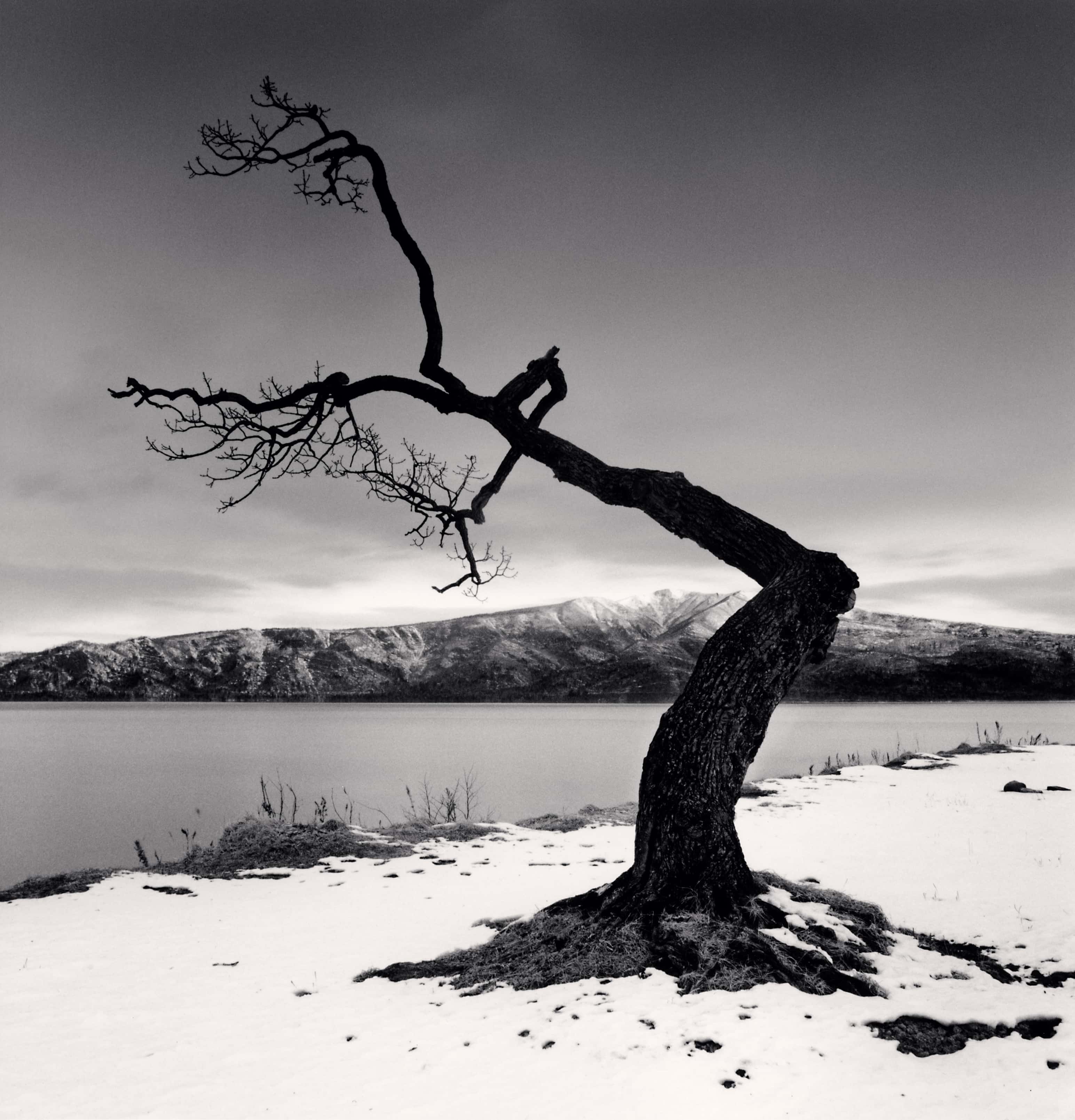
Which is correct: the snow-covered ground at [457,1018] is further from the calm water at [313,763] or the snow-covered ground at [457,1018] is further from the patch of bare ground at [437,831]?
the calm water at [313,763]

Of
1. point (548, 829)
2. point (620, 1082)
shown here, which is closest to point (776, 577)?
point (620, 1082)

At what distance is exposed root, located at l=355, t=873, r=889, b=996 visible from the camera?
5352mm

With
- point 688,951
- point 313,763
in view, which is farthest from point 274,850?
point 313,763

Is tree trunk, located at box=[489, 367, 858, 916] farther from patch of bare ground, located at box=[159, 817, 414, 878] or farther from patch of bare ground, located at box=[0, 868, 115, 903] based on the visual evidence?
patch of bare ground, located at box=[0, 868, 115, 903]

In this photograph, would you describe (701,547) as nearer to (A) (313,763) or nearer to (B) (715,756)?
(B) (715,756)

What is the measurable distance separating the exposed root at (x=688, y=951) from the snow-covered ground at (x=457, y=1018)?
0.18 metres

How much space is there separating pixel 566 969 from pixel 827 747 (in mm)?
49463

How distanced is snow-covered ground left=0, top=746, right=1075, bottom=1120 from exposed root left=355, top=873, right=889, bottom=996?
0.18 m

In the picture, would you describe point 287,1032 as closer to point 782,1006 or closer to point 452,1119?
point 452,1119

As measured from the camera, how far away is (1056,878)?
340 inches

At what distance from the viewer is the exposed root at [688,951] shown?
535 centimetres

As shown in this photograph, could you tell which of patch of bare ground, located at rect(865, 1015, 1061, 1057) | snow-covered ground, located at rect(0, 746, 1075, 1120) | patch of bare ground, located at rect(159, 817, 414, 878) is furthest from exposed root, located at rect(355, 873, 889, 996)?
patch of bare ground, located at rect(159, 817, 414, 878)

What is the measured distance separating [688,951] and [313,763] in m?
46.9

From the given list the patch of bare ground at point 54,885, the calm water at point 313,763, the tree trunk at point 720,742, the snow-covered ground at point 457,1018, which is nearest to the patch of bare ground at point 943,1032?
the snow-covered ground at point 457,1018
